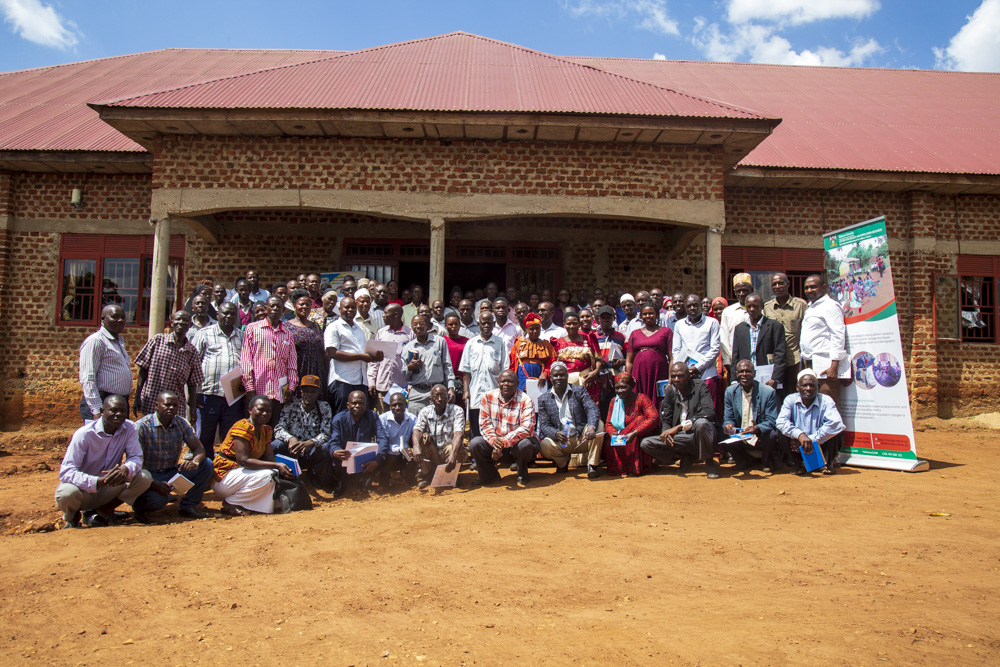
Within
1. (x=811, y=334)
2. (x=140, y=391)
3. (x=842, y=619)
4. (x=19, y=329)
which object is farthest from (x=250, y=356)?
(x=19, y=329)

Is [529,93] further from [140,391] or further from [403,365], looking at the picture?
[140,391]

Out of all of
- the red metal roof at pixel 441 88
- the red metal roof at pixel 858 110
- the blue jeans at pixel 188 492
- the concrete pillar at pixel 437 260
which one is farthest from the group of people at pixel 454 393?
the red metal roof at pixel 858 110

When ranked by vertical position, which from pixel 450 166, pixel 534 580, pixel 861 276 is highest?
pixel 450 166

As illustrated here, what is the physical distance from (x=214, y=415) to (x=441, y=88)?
17.2 ft

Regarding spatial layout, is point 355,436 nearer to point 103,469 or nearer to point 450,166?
point 103,469

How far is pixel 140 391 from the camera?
5.75 metres

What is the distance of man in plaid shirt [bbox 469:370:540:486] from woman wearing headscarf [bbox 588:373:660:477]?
0.71 m

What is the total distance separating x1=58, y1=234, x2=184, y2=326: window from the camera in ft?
34.3

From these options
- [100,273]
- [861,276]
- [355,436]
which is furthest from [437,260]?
[100,273]

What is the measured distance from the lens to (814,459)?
6004 millimetres

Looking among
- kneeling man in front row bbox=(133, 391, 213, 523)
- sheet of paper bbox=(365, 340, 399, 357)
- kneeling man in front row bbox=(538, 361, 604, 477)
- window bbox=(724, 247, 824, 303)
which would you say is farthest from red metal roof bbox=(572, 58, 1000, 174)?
kneeling man in front row bbox=(133, 391, 213, 523)

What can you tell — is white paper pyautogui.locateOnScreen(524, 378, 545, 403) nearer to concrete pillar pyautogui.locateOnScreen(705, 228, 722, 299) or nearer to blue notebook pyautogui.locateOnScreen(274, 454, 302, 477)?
blue notebook pyautogui.locateOnScreen(274, 454, 302, 477)

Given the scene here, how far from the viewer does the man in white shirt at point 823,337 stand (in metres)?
6.45

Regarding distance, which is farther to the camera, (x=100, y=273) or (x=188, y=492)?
(x=100, y=273)
